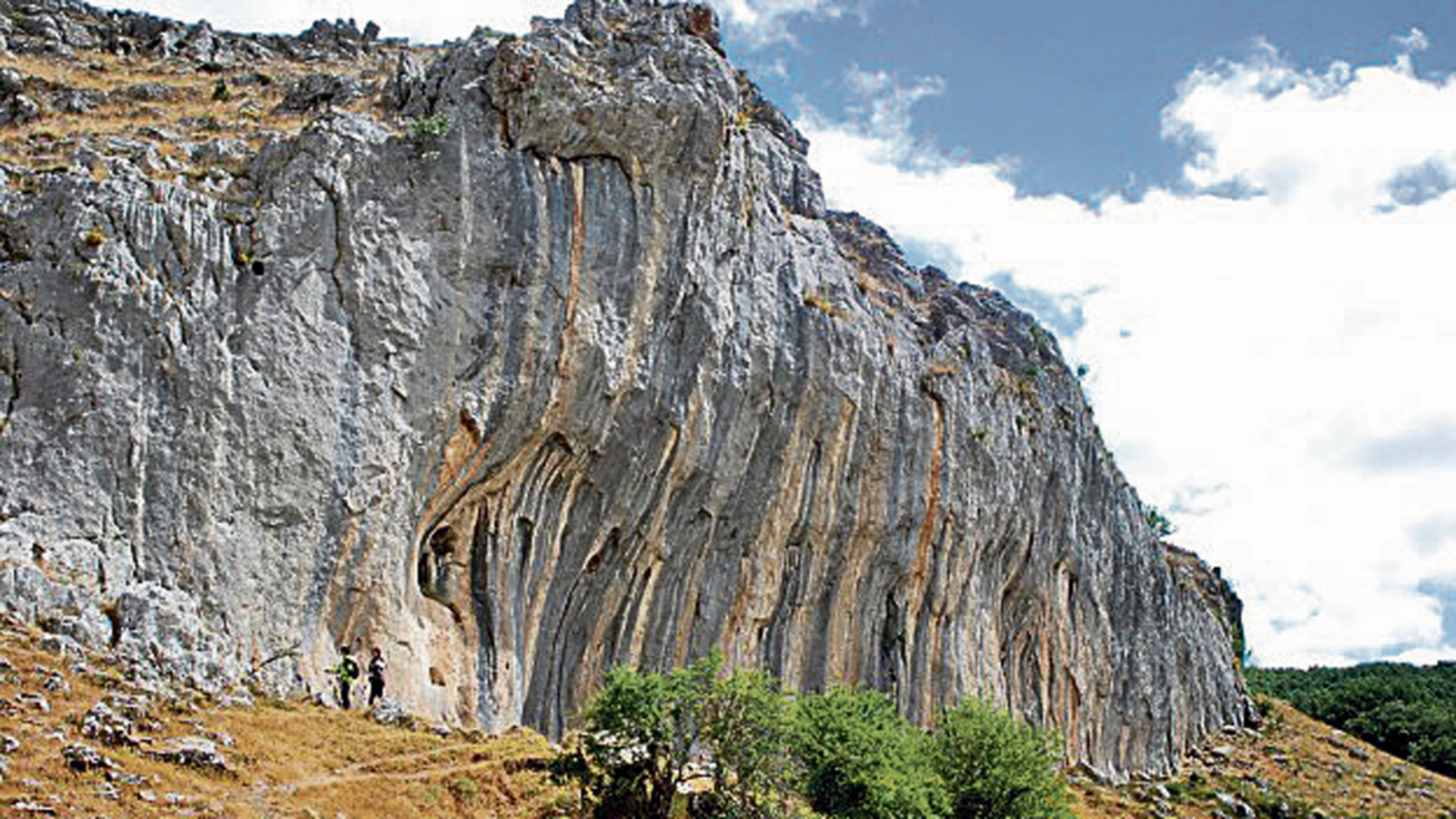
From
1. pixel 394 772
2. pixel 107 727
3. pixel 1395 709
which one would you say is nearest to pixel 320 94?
pixel 394 772

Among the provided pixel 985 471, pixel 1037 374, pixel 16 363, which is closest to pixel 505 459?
pixel 16 363

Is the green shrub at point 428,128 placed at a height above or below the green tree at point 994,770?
above

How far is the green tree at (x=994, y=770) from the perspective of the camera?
34.0 metres

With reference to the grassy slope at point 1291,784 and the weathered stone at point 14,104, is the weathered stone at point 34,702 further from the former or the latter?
the grassy slope at point 1291,784

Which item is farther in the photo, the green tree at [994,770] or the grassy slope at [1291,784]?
the grassy slope at [1291,784]

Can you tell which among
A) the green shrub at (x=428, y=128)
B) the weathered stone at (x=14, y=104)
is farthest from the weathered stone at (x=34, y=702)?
the weathered stone at (x=14, y=104)

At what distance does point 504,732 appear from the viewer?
3127cm

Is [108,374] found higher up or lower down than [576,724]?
higher up

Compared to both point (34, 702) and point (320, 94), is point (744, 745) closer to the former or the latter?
point (34, 702)

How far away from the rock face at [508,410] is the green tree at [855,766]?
26.0ft

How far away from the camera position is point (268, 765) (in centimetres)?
2239

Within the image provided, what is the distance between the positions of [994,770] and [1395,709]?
7494 centimetres

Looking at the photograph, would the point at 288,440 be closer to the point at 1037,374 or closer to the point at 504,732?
the point at 504,732

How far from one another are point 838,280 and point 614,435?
42.3ft
